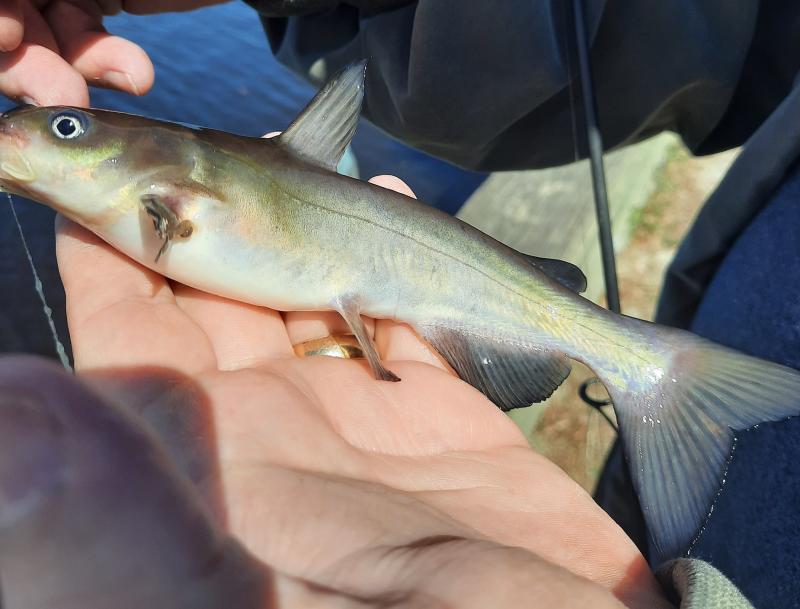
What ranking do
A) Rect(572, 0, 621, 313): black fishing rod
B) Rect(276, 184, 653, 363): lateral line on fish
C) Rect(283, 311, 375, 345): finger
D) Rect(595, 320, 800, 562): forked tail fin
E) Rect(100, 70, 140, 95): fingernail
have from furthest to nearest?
Rect(572, 0, 621, 313): black fishing rod
Rect(100, 70, 140, 95): fingernail
Rect(283, 311, 375, 345): finger
Rect(276, 184, 653, 363): lateral line on fish
Rect(595, 320, 800, 562): forked tail fin

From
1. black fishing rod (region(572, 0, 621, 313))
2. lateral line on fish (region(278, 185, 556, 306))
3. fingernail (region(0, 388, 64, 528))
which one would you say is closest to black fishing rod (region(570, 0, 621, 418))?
black fishing rod (region(572, 0, 621, 313))

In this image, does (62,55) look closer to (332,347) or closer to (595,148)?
(332,347)

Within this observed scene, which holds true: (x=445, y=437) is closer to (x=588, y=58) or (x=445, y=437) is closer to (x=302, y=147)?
(x=302, y=147)

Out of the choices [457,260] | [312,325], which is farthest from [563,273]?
[312,325]

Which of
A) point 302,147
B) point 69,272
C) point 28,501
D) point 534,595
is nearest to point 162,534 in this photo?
point 28,501

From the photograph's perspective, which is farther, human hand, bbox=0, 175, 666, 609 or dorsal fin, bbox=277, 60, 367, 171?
dorsal fin, bbox=277, 60, 367, 171

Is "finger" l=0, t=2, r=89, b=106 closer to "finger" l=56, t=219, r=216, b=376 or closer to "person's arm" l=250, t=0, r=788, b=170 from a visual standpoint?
"finger" l=56, t=219, r=216, b=376
